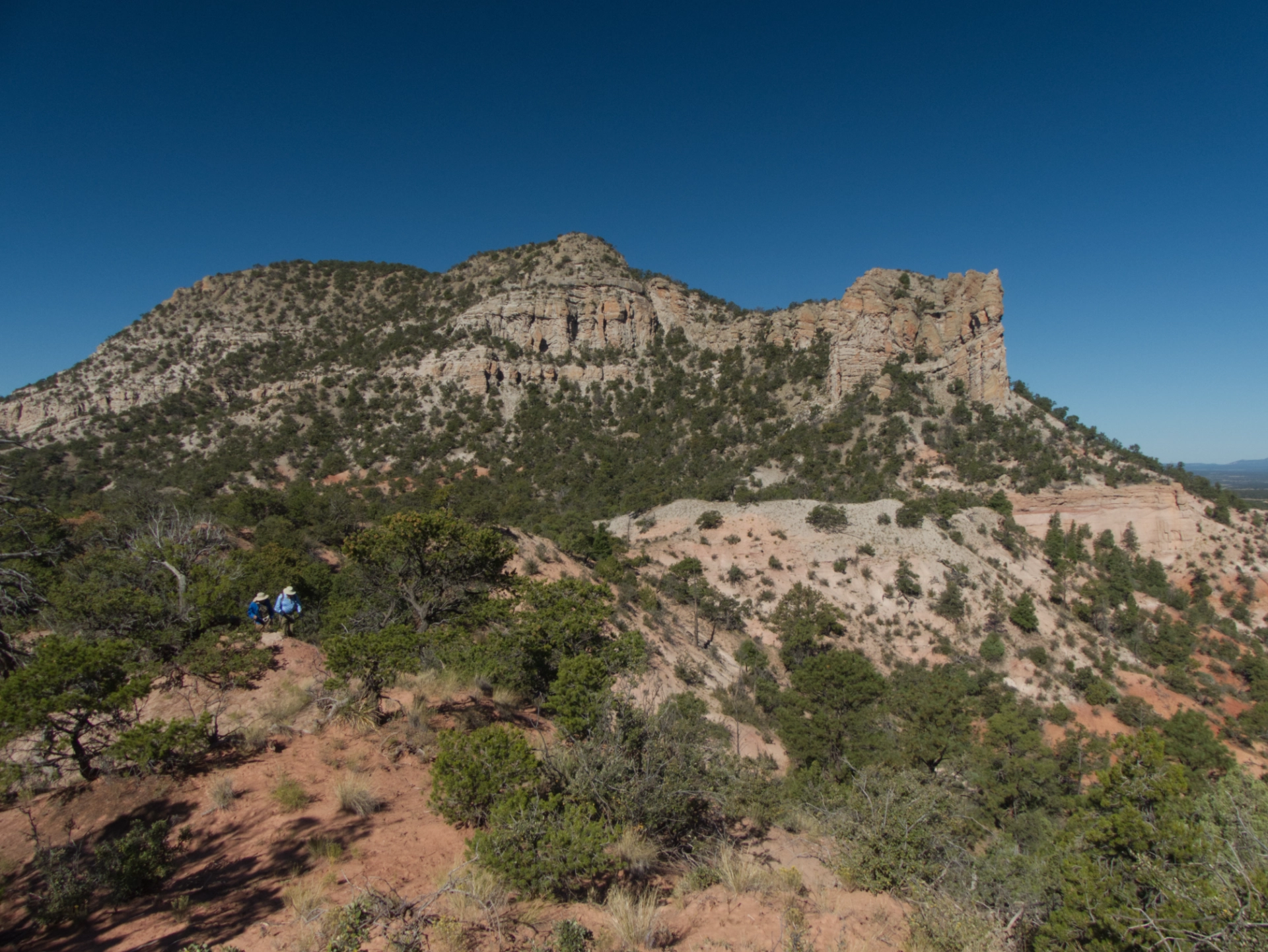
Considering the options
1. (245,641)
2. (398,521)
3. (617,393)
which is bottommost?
(245,641)

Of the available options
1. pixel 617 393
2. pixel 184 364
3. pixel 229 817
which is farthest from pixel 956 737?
pixel 184 364

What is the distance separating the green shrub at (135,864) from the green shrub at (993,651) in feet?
105

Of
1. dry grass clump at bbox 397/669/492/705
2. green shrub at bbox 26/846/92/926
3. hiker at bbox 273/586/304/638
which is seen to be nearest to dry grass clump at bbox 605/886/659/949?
green shrub at bbox 26/846/92/926

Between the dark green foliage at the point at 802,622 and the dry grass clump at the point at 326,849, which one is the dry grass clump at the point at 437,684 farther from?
the dark green foliage at the point at 802,622

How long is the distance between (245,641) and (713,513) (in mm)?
28826

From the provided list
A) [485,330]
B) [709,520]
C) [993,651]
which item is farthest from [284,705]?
[485,330]

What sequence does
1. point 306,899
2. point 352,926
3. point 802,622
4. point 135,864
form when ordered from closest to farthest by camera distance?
point 352,926 → point 306,899 → point 135,864 → point 802,622

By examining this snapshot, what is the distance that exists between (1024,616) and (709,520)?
1862 centimetres

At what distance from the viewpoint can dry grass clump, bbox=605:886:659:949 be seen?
479cm

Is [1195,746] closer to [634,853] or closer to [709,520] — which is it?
[709,520]

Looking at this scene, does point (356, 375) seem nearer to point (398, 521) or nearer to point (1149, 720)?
point (398, 521)

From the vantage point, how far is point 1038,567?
34969mm

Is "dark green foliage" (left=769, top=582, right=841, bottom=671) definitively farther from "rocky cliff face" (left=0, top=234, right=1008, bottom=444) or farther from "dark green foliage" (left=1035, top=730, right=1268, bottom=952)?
"rocky cliff face" (left=0, top=234, right=1008, bottom=444)

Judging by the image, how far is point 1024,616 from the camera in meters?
28.9
